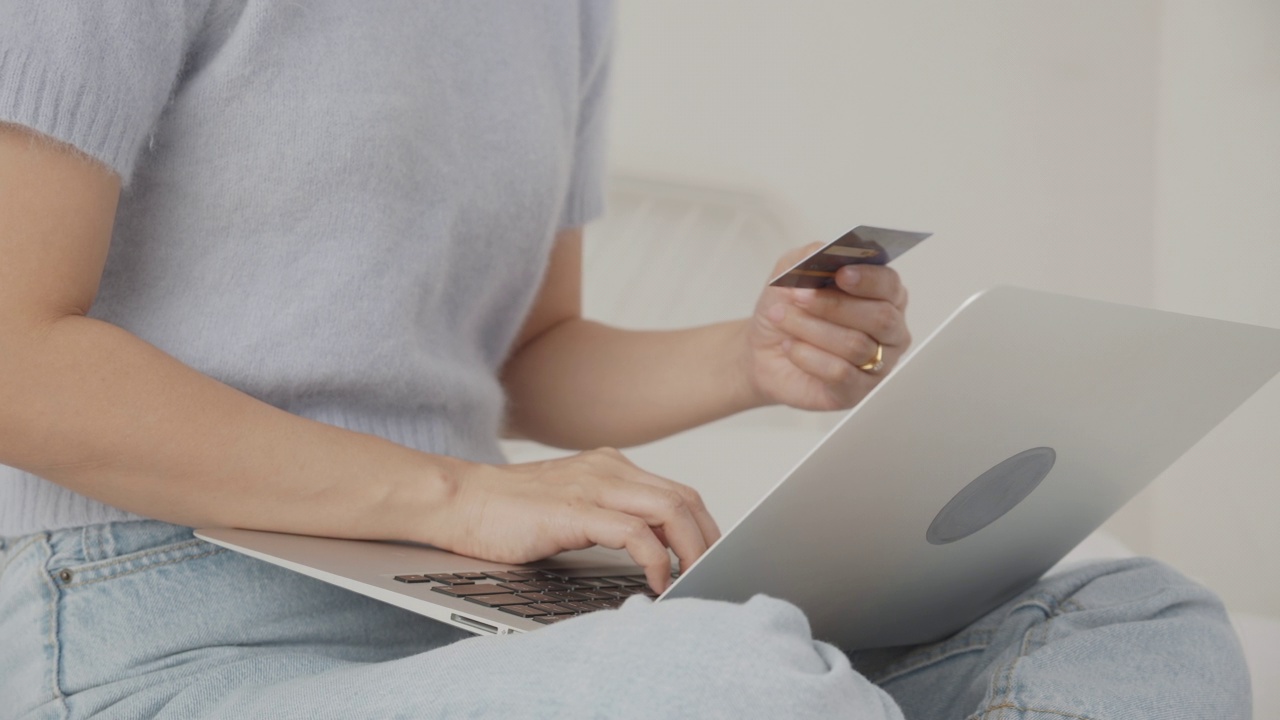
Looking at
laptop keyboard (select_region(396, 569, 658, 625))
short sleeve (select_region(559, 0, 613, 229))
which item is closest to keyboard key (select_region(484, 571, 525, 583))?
laptop keyboard (select_region(396, 569, 658, 625))

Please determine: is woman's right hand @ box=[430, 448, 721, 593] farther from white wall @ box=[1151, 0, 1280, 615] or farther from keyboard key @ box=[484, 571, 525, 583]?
white wall @ box=[1151, 0, 1280, 615]

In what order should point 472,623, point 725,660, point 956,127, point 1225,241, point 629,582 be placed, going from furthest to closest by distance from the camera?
point 956,127 → point 1225,241 → point 629,582 → point 472,623 → point 725,660

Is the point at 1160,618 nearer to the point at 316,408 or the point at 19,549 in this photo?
the point at 316,408

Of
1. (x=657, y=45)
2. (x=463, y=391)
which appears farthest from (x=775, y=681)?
(x=657, y=45)

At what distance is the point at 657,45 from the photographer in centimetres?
201

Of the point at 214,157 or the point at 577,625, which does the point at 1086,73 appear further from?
the point at 577,625

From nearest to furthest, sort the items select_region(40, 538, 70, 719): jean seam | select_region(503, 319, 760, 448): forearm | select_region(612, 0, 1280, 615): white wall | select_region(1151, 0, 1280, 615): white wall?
select_region(40, 538, 70, 719): jean seam < select_region(503, 319, 760, 448): forearm < select_region(1151, 0, 1280, 615): white wall < select_region(612, 0, 1280, 615): white wall

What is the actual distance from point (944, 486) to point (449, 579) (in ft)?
0.87

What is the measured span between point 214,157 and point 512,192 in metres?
0.25

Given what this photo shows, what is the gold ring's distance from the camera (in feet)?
2.87

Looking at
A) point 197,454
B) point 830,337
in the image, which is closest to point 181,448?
point 197,454

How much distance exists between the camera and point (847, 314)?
84 cm

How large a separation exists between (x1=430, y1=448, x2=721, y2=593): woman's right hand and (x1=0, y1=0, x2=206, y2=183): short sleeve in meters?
0.29

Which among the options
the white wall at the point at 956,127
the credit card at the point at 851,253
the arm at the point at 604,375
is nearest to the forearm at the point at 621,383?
the arm at the point at 604,375
